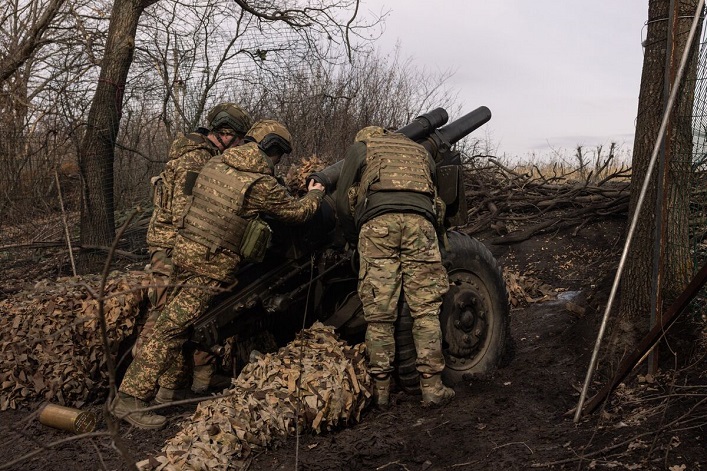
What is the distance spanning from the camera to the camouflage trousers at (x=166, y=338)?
15.8 feet

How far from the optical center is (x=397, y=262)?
4.77 metres

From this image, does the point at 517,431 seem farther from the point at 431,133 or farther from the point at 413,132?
the point at 431,133

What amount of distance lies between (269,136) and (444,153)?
1632mm

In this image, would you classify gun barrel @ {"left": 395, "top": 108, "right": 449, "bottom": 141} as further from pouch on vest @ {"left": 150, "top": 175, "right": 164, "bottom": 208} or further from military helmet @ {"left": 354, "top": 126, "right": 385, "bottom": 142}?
pouch on vest @ {"left": 150, "top": 175, "right": 164, "bottom": 208}

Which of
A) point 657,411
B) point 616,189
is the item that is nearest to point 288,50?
point 616,189

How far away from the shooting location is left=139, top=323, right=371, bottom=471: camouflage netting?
12.3 ft

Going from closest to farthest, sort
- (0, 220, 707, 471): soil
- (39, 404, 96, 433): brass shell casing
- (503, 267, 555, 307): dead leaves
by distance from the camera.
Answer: (0, 220, 707, 471): soil < (39, 404, 96, 433): brass shell casing < (503, 267, 555, 307): dead leaves

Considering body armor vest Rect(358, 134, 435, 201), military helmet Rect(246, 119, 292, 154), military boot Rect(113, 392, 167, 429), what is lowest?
military boot Rect(113, 392, 167, 429)

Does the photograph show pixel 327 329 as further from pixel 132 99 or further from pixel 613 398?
pixel 132 99

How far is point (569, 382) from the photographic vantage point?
184 inches

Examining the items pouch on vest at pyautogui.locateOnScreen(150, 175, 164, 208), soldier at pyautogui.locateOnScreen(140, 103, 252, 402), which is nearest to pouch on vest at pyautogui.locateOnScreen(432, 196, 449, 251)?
soldier at pyautogui.locateOnScreen(140, 103, 252, 402)

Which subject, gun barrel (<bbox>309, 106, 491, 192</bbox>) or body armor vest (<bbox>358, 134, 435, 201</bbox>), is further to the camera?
gun barrel (<bbox>309, 106, 491, 192</bbox>)

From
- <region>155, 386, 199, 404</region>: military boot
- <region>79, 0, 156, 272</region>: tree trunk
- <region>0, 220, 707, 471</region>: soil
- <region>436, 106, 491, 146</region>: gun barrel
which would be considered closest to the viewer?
<region>0, 220, 707, 471</region>: soil

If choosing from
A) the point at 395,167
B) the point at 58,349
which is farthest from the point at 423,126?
the point at 58,349
